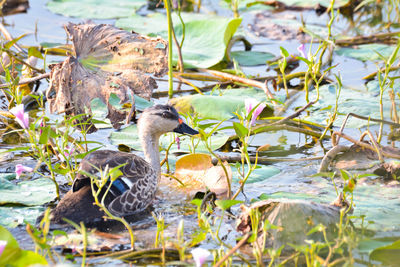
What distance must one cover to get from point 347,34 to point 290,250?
17.1 ft

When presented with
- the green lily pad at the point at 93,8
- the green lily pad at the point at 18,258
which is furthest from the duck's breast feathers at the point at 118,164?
the green lily pad at the point at 93,8

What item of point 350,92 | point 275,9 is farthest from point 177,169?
point 275,9

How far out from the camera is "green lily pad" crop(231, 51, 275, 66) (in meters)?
7.35

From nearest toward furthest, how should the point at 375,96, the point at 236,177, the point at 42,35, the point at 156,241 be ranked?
1. the point at 156,241
2. the point at 236,177
3. the point at 375,96
4. the point at 42,35

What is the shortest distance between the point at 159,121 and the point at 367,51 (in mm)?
3565

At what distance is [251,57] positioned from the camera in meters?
7.48

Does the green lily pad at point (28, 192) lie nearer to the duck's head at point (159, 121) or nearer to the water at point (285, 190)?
the water at point (285, 190)

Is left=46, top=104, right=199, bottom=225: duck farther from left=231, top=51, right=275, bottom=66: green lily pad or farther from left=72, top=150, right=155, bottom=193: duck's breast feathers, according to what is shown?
left=231, top=51, right=275, bottom=66: green lily pad

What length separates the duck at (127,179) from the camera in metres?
4.07

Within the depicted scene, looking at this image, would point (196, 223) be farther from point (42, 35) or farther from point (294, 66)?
point (42, 35)

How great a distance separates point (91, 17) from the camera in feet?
27.7

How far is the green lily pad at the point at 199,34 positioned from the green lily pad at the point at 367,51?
1.38 metres

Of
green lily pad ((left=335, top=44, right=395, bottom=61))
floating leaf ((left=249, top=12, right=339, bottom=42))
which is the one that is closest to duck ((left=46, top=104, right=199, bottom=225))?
green lily pad ((left=335, top=44, right=395, bottom=61))

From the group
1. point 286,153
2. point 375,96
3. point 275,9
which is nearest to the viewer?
point 286,153
